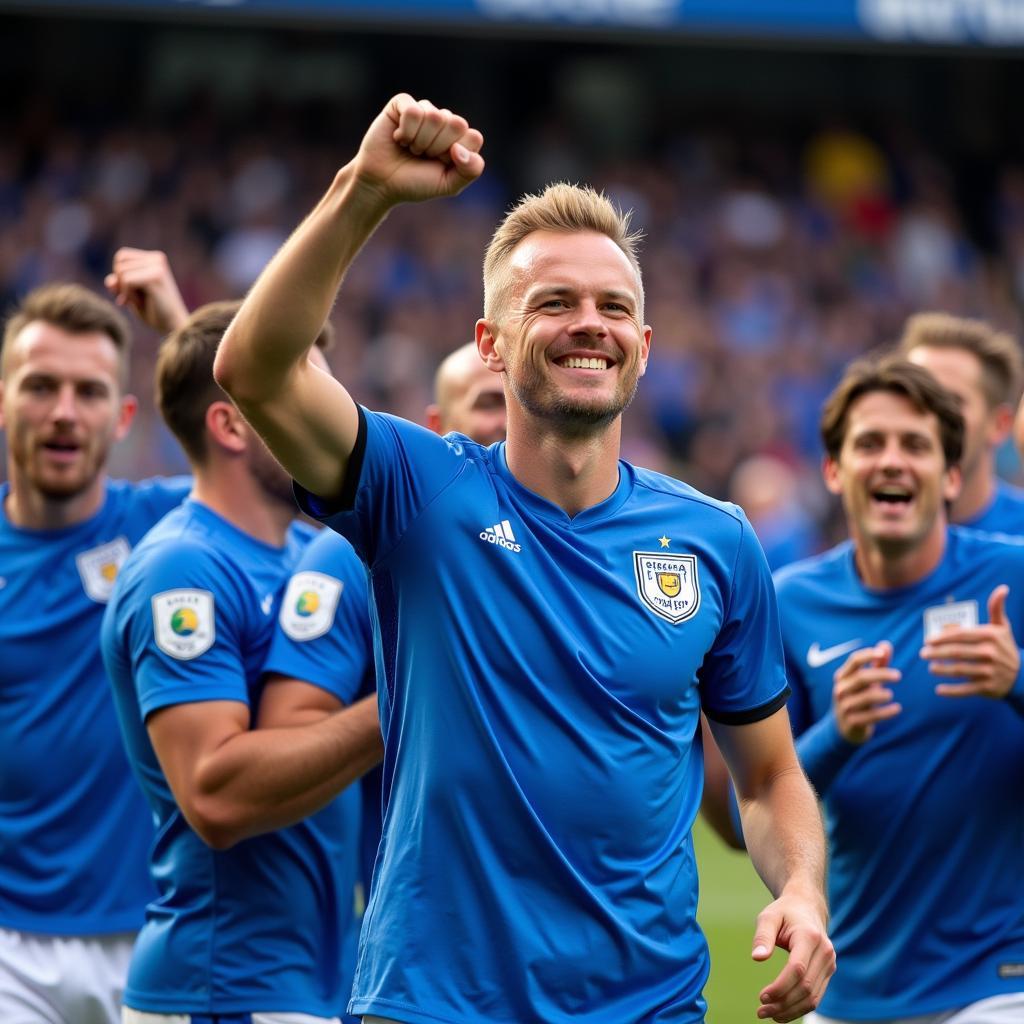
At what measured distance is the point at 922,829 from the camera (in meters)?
4.77

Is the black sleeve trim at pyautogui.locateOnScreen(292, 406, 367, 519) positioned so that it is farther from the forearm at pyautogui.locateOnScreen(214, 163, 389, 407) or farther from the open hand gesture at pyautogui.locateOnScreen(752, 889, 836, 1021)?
the open hand gesture at pyautogui.locateOnScreen(752, 889, 836, 1021)

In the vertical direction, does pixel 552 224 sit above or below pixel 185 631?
above

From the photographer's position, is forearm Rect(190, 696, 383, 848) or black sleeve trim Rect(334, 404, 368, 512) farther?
forearm Rect(190, 696, 383, 848)

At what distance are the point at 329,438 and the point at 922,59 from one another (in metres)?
22.9

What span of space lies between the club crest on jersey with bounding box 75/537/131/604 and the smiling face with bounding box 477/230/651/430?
2.08 meters

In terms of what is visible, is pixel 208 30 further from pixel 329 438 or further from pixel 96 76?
pixel 329 438

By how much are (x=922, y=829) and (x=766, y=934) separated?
165cm

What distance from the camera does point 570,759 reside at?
3348mm

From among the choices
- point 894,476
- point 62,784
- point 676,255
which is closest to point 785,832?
point 894,476

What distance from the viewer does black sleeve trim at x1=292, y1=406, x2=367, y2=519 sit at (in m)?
3.29

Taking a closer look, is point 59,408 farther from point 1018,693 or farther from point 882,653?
point 1018,693

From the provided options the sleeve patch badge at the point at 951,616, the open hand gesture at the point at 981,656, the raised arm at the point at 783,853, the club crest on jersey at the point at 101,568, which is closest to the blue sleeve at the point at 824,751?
the open hand gesture at the point at 981,656

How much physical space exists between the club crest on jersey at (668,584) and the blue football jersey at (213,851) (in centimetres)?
123

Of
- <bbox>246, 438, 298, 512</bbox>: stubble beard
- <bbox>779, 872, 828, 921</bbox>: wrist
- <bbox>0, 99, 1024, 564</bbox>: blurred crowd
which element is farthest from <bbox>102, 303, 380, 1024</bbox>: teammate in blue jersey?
<bbox>0, 99, 1024, 564</bbox>: blurred crowd
